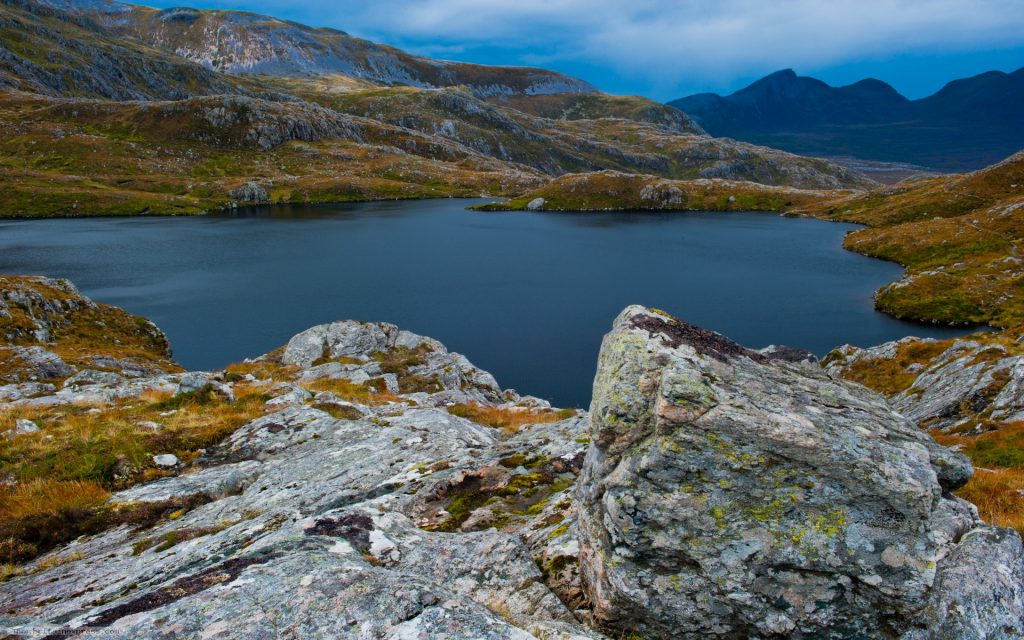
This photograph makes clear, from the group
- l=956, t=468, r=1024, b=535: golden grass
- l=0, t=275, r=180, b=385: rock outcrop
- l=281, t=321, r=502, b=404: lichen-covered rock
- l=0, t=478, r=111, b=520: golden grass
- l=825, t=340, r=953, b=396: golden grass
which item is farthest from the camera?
l=825, t=340, r=953, b=396: golden grass

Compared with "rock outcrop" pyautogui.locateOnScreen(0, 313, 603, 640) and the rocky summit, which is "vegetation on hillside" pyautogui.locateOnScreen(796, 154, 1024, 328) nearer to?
the rocky summit

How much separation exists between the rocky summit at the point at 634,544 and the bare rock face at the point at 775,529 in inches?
1.1

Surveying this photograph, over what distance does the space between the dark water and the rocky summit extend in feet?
130

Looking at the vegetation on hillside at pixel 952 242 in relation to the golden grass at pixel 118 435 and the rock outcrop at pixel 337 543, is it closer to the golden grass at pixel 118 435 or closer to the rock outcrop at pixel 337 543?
the rock outcrop at pixel 337 543

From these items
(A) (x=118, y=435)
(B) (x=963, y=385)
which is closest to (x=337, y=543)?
(A) (x=118, y=435)

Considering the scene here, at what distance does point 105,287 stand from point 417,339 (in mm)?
73368

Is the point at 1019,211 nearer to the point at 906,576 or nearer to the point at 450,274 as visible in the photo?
the point at 450,274

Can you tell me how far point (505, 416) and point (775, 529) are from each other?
19542 millimetres

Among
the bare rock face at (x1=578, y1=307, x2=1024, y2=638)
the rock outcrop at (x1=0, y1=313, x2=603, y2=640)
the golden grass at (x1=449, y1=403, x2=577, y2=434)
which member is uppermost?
the bare rock face at (x1=578, y1=307, x2=1024, y2=638)

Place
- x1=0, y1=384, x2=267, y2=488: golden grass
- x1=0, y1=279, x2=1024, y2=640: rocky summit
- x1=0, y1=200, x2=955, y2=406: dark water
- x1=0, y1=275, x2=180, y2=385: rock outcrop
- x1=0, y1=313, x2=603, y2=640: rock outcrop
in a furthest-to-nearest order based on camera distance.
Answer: x1=0, y1=200, x2=955, y2=406: dark water
x1=0, y1=275, x2=180, y2=385: rock outcrop
x1=0, y1=384, x2=267, y2=488: golden grass
x1=0, y1=279, x2=1024, y2=640: rocky summit
x1=0, y1=313, x2=603, y2=640: rock outcrop

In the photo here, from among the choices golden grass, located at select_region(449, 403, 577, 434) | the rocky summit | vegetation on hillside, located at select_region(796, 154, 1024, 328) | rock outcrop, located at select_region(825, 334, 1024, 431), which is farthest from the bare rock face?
vegetation on hillside, located at select_region(796, 154, 1024, 328)

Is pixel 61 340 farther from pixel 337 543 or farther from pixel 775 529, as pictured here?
pixel 775 529

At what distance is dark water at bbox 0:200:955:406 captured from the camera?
64375 millimetres

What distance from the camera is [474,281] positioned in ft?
305
